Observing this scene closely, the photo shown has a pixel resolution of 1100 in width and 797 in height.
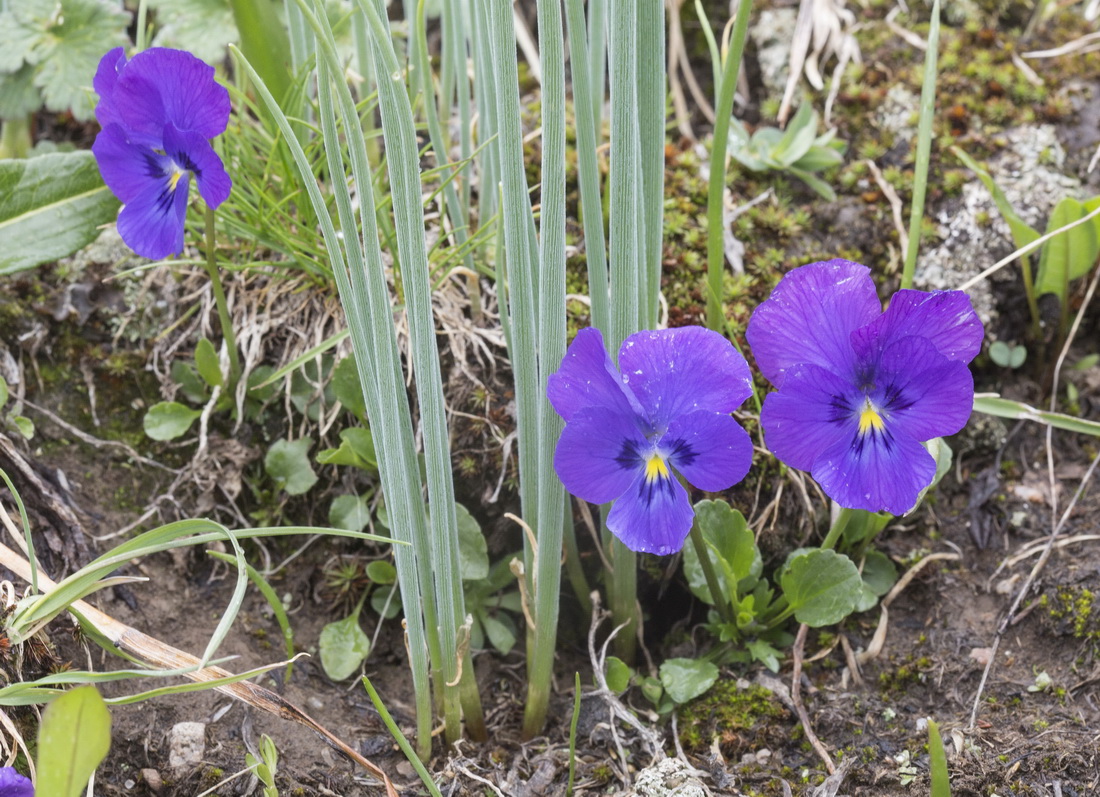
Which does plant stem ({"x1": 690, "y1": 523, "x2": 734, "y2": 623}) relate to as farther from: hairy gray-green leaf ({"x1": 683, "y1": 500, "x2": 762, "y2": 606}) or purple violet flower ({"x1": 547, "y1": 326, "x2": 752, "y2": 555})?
purple violet flower ({"x1": 547, "y1": 326, "x2": 752, "y2": 555})

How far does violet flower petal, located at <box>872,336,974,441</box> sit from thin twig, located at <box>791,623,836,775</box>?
0.47 m

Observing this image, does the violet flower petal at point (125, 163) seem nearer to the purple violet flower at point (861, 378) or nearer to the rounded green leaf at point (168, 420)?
the rounded green leaf at point (168, 420)

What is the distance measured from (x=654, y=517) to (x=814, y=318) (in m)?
0.29

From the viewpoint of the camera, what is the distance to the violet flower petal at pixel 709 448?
0.99m

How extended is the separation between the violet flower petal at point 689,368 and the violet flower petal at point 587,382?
0.02 meters

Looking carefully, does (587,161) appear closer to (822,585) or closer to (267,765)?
(822,585)

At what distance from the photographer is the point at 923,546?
1.55 m

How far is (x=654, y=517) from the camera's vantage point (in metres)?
1.02

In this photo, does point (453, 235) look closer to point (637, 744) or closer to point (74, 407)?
point (74, 407)

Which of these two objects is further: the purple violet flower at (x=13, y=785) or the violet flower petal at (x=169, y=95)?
the violet flower petal at (x=169, y=95)

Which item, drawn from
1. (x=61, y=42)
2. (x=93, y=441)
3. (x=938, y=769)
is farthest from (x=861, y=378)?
(x=61, y=42)

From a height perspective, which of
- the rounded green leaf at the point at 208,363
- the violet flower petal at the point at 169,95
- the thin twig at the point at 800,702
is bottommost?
the thin twig at the point at 800,702

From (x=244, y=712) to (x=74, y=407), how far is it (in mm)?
669

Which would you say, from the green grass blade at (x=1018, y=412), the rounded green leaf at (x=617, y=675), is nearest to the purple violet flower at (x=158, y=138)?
the rounded green leaf at (x=617, y=675)
